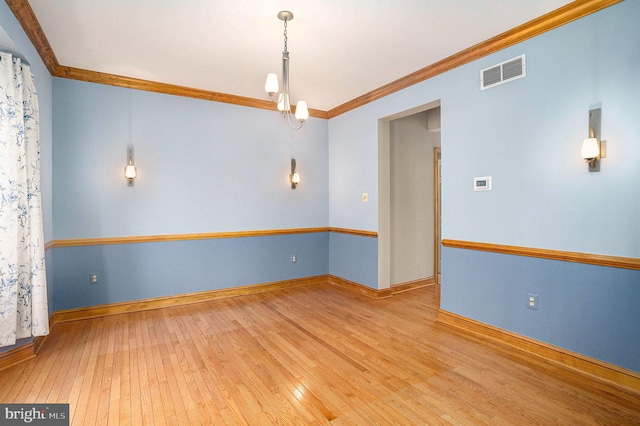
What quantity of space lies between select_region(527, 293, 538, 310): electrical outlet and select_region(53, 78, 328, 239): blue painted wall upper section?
3.26m

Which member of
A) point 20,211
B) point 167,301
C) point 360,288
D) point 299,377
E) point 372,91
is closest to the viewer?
point 299,377

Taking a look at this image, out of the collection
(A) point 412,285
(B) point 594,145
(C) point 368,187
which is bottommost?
(A) point 412,285

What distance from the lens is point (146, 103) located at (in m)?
4.05

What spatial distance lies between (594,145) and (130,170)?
4634mm

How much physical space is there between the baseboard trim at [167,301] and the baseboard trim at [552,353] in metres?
2.51

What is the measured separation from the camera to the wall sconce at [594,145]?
7.67 feet

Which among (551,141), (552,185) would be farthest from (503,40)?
(552,185)

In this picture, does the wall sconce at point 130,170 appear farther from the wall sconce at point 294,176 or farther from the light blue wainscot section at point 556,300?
the light blue wainscot section at point 556,300

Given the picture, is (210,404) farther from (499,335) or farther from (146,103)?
(146,103)

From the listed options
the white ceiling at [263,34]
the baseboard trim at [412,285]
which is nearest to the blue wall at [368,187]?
the white ceiling at [263,34]

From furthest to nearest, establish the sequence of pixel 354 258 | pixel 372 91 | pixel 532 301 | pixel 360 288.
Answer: pixel 354 258 < pixel 360 288 < pixel 372 91 < pixel 532 301

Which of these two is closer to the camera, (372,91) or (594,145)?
(594,145)

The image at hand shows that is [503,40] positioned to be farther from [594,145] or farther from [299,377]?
[299,377]

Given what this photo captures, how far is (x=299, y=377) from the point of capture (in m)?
2.46
